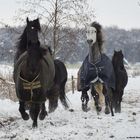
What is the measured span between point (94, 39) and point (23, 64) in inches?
105

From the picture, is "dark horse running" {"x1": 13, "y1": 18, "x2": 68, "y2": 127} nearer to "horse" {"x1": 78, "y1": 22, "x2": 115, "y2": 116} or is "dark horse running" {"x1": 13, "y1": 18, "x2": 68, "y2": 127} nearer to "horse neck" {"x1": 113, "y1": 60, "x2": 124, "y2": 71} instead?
"horse" {"x1": 78, "y1": 22, "x2": 115, "y2": 116}

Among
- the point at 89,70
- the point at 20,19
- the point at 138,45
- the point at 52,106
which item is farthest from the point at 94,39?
the point at 138,45

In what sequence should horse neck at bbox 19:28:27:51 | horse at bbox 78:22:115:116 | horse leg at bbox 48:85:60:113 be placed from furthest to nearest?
horse leg at bbox 48:85:60:113, horse at bbox 78:22:115:116, horse neck at bbox 19:28:27:51

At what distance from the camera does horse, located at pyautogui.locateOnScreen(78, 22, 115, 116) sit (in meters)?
11.5

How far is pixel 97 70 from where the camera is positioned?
11.5m

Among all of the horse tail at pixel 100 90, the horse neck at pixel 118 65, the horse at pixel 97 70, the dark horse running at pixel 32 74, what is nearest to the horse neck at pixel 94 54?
the horse at pixel 97 70

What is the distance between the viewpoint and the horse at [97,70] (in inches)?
452

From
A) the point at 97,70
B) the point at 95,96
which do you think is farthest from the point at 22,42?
the point at 95,96

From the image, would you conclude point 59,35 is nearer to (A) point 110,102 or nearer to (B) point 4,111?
(B) point 4,111

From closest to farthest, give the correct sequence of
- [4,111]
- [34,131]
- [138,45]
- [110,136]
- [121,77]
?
[110,136]
[34,131]
[121,77]
[4,111]
[138,45]

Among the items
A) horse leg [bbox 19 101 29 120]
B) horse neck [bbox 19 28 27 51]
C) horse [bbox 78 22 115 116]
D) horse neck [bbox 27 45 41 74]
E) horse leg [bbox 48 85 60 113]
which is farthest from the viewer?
horse leg [bbox 48 85 60 113]

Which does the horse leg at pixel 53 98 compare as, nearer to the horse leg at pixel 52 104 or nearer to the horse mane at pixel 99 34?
the horse leg at pixel 52 104

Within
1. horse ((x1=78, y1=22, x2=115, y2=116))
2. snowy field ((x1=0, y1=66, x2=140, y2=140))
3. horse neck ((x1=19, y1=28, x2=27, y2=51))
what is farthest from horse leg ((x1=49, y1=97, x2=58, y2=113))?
horse neck ((x1=19, y1=28, x2=27, y2=51))

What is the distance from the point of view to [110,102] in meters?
11.6
